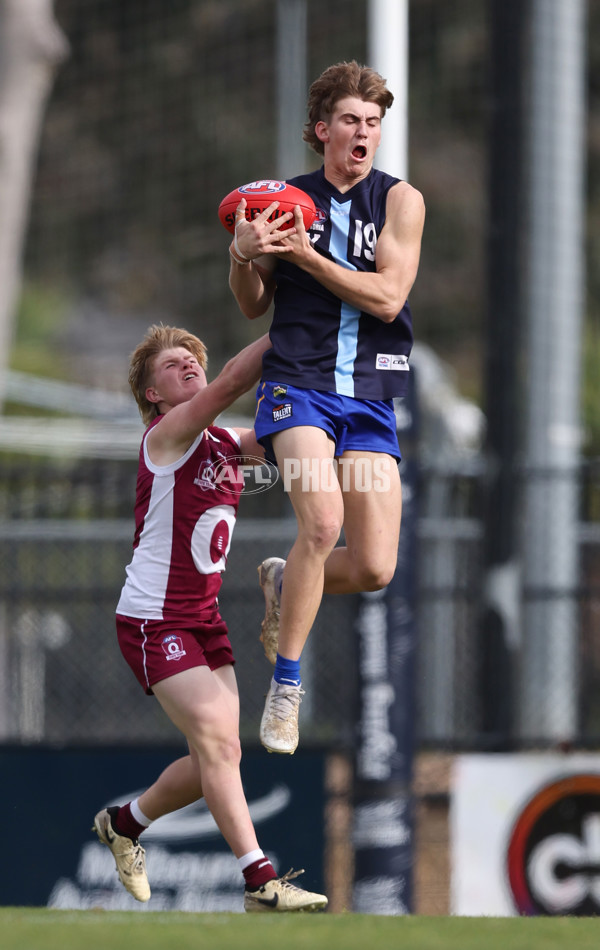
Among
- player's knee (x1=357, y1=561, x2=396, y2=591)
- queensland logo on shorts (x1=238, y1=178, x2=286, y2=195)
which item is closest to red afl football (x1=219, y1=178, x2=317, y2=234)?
queensland logo on shorts (x1=238, y1=178, x2=286, y2=195)

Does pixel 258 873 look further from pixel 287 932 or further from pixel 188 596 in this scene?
pixel 188 596

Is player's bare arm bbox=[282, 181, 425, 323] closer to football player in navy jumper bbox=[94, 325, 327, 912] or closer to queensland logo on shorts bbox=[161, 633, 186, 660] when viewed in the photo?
football player in navy jumper bbox=[94, 325, 327, 912]

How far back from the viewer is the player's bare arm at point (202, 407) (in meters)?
4.95

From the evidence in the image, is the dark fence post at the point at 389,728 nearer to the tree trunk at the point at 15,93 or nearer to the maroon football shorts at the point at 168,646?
the maroon football shorts at the point at 168,646

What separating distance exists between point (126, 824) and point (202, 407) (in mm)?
1601

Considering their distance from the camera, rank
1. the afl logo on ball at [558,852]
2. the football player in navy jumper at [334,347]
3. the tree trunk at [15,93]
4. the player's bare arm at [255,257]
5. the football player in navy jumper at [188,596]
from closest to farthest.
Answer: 1. the player's bare arm at [255,257]
2. the football player in navy jumper at [334,347]
3. the football player in navy jumper at [188,596]
4. the afl logo on ball at [558,852]
5. the tree trunk at [15,93]

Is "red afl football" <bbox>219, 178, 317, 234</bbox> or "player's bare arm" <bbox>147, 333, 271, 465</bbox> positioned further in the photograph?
"player's bare arm" <bbox>147, 333, 271, 465</bbox>

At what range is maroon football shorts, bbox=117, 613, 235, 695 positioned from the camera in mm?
5039

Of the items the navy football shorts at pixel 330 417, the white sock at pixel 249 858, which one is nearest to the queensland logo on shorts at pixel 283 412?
the navy football shorts at pixel 330 417

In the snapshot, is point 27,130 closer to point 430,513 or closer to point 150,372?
point 430,513

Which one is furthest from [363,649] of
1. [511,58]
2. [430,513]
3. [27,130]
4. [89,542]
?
[27,130]

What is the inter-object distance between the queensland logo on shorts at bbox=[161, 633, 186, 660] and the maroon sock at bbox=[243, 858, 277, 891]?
2.43 feet

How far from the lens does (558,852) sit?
7.71m

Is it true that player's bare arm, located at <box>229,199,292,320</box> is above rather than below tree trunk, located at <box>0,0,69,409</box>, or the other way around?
below
